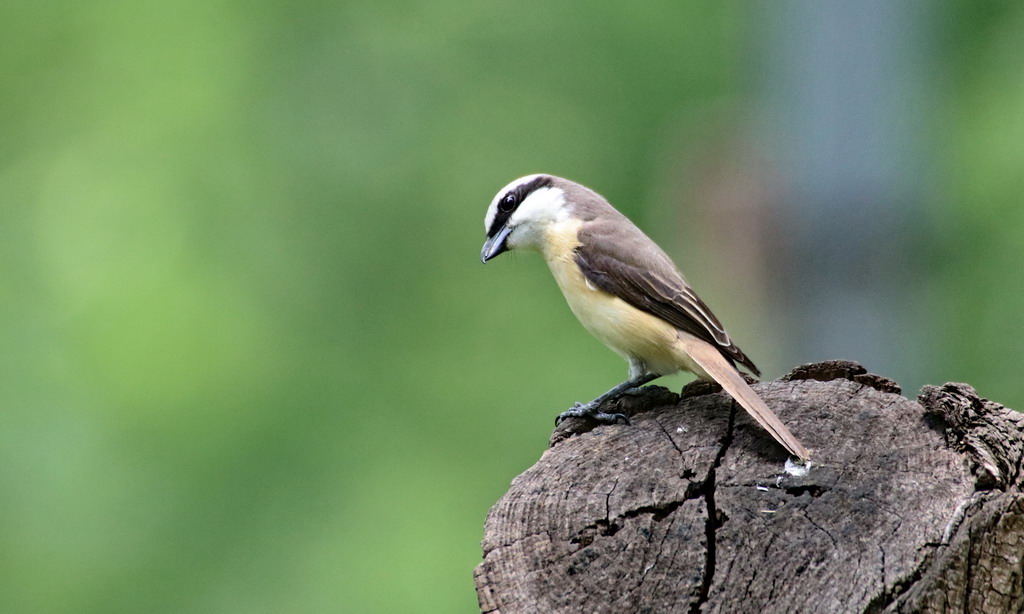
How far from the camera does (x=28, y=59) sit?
13258 mm

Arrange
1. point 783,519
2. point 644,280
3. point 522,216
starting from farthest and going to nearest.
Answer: point 522,216, point 644,280, point 783,519

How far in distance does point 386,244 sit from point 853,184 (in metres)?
5.95

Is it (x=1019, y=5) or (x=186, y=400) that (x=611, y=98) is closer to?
(x=1019, y=5)

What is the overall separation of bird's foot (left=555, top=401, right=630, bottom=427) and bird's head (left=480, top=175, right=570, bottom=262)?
51.5 inches

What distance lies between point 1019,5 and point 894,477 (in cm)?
901

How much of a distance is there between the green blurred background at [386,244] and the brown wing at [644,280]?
3652 millimetres

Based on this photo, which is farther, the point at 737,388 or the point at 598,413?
the point at 598,413

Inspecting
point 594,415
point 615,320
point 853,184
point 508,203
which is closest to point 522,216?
point 508,203

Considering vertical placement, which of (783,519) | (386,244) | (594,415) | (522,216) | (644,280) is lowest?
(783,519)

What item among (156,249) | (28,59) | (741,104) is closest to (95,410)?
(156,249)

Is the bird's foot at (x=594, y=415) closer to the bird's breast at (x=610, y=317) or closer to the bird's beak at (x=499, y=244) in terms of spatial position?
the bird's breast at (x=610, y=317)

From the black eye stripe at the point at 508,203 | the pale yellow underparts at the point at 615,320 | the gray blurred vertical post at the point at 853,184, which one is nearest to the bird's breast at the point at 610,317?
the pale yellow underparts at the point at 615,320

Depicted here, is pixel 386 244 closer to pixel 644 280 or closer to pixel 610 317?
pixel 610 317

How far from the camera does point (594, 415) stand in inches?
187
